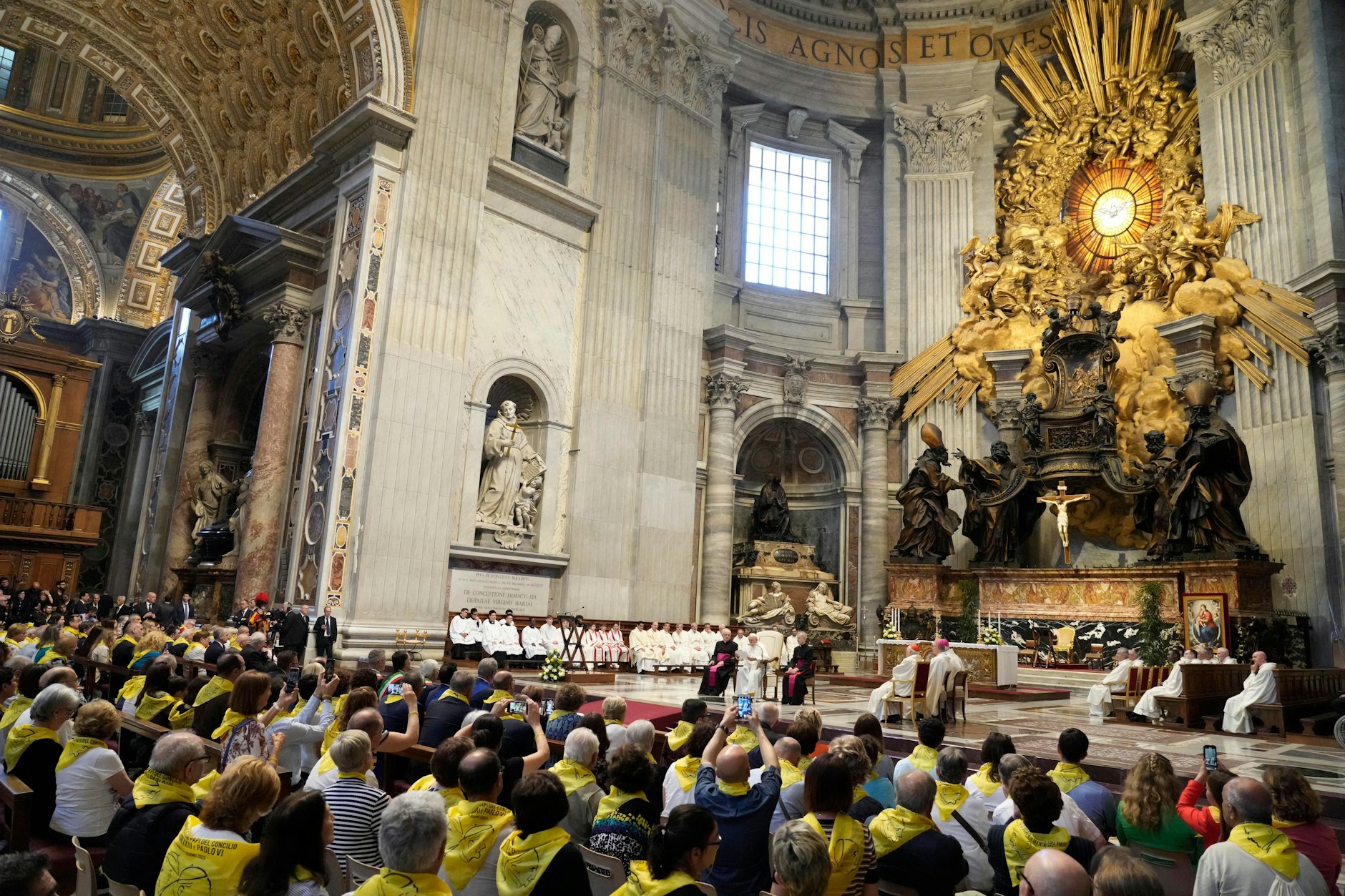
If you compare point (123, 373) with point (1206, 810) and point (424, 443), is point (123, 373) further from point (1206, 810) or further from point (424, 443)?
point (1206, 810)

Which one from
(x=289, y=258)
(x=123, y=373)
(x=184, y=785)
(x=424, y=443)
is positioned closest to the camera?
(x=184, y=785)

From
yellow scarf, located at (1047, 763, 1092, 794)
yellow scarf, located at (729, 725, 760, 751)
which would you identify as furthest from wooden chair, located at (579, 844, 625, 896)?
yellow scarf, located at (1047, 763, 1092, 794)

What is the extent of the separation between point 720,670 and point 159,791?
28.3 ft

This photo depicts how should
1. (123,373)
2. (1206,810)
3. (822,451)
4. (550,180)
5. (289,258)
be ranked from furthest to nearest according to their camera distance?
(123,373) < (822,451) < (550,180) < (289,258) < (1206,810)

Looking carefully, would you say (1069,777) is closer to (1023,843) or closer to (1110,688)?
(1023,843)

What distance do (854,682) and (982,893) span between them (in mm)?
12004

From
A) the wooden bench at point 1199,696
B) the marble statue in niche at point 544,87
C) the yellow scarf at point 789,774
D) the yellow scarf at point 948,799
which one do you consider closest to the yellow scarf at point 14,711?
the yellow scarf at point 789,774

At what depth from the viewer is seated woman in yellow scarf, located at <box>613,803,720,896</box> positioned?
2.62 metres

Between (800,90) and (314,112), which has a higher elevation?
(800,90)

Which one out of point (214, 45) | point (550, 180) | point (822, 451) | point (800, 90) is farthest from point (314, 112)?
point (822, 451)

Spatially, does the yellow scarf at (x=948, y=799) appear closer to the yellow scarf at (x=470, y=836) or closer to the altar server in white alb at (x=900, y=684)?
the yellow scarf at (x=470, y=836)

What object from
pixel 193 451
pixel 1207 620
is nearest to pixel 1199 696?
pixel 1207 620

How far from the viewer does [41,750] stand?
14.1ft

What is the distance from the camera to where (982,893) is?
3.64 m
